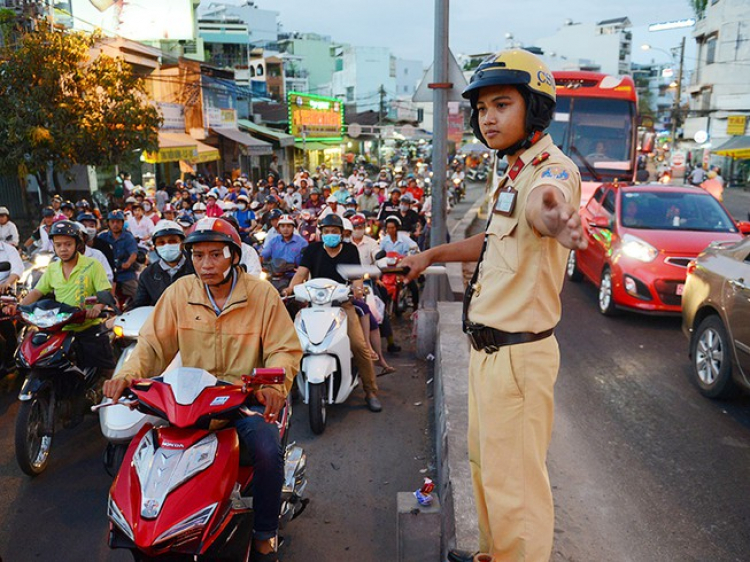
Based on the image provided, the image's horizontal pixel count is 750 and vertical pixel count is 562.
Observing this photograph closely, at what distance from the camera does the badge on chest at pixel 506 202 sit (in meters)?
2.34

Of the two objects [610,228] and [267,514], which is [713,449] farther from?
[610,228]

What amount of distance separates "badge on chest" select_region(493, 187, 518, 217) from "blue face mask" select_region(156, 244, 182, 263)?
395 centimetres

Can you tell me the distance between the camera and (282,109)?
46.4 metres

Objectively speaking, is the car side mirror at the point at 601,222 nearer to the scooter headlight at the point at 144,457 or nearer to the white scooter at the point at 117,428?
the white scooter at the point at 117,428

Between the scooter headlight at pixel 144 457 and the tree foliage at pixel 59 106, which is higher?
the tree foliage at pixel 59 106

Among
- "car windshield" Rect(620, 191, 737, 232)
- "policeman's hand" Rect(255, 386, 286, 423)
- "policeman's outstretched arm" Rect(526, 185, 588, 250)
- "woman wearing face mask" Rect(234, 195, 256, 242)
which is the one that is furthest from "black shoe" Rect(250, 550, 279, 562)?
"woman wearing face mask" Rect(234, 195, 256, 242)

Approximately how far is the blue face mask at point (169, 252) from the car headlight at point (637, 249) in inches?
223

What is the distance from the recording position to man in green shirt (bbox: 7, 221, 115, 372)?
5.48 meters

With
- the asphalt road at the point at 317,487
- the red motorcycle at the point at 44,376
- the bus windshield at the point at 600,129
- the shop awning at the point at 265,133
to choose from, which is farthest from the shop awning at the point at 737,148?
the red motorcycle at the point at 44,376

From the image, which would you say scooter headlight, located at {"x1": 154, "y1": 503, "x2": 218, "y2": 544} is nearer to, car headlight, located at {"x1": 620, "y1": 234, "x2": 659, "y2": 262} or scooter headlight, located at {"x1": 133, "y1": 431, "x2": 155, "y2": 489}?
scooter headlight, located at {"x1": 133, "y1": 431, "x2": 155, "y2": 489}

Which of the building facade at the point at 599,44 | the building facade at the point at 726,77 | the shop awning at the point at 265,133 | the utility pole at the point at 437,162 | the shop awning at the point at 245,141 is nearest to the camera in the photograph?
the utility pole at the point at 437,162

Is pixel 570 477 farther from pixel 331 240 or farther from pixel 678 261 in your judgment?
pixel 678 261

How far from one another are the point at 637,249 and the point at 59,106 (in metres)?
12.0

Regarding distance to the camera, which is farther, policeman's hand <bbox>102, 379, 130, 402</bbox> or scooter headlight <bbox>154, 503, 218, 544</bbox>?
policeman's hand <bbox>102, 379, 130, 402</bbox>
